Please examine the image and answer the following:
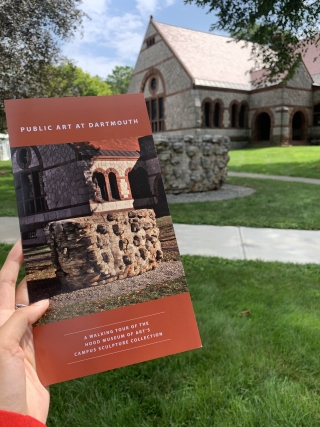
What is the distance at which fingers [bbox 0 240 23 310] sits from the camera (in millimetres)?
1275

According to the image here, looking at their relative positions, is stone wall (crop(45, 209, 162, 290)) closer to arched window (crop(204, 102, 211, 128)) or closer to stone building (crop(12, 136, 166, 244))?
stone building (crop(12, 136, 166, 244))

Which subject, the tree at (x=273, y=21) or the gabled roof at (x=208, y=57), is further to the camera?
the gabled roof at (x=208, y=57)

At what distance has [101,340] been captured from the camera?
3.53 ft

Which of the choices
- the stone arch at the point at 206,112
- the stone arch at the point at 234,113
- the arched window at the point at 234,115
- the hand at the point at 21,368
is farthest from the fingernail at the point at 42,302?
the arched window at the point at 234,115

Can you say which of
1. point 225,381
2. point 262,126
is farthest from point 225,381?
point 262,126

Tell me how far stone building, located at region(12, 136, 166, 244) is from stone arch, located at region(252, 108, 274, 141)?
23440 mm

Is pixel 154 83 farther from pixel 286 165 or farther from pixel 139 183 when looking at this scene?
pixel 139 183

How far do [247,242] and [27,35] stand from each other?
375cm

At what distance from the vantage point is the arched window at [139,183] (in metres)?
1.20

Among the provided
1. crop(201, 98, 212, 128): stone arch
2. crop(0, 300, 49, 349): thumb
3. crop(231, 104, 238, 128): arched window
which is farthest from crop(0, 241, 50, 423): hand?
crop(231, 104, 238, 128): arched window

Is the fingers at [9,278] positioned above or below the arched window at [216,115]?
below

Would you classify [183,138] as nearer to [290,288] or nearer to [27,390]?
[290,288]

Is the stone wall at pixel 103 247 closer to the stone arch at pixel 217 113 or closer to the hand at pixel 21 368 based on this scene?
the hand at pixel 21 368

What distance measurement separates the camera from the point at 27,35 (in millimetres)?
3521
